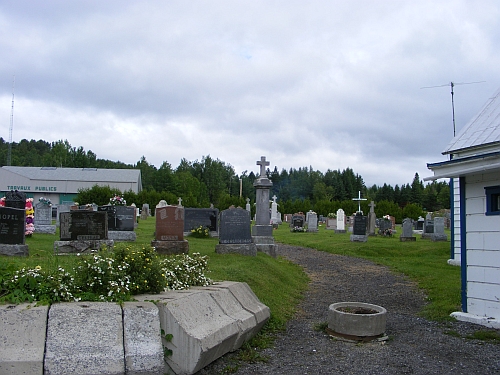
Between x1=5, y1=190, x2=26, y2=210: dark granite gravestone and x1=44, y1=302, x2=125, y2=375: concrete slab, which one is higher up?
x1=5, y1=190, x2=26, y2=210: dark granite gravestone

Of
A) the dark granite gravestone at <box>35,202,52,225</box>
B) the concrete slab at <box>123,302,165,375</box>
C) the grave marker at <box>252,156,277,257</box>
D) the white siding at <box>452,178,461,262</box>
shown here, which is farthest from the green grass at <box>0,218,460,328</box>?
the dark granite gravestone at <box>35,202,52,225</box>

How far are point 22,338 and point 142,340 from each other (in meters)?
1.12

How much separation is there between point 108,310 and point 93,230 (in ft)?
Answer: 27.1

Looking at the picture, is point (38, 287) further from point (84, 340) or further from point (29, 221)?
point (29, 221)

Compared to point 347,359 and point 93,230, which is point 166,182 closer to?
point 93,230

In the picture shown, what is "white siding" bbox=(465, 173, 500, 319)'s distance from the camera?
24.2ft

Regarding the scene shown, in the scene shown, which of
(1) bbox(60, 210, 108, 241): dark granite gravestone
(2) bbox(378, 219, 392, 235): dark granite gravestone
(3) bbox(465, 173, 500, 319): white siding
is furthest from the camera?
(2) bbox(378, 219, 392, 235): dark granite gravestone

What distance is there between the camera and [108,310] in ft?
16.0

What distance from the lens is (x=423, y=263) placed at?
16.1m

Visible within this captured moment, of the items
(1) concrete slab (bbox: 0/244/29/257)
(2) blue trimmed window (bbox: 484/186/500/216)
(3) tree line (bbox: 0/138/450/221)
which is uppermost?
(3) tree line (bbox: 0/138/450/221)

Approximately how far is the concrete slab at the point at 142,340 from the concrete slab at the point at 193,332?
18 centimetres

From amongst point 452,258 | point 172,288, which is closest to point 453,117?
point 452,258

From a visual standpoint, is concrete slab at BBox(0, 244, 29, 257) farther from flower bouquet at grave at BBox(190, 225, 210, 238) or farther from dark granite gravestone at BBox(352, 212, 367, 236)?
dark granite gravestone at BBox(352, 212, 367, 236)

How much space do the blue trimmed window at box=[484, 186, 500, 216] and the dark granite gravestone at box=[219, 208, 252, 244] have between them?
753 cm
